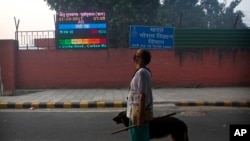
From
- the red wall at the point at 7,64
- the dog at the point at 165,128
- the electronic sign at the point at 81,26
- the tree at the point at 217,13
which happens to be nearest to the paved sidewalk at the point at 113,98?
the red wall at the point at 7,64

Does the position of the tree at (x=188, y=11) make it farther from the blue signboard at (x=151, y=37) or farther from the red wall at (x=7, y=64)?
the red wall at (x=7, y=64)

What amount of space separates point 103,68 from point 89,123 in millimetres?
6127

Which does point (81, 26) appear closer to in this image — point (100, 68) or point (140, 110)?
point (100, 68)

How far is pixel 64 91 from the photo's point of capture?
12531 mm

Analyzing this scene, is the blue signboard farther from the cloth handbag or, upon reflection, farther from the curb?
the cloth handbag

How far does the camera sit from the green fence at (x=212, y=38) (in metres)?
13.3

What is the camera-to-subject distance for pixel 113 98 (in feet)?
34.7

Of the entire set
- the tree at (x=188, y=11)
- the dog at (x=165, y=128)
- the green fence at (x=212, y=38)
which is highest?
the tree at (x=188, y=11)

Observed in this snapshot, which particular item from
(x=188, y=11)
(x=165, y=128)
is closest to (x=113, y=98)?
(x=165, y=128)

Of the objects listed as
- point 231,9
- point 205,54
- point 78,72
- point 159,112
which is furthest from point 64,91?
point 231,9

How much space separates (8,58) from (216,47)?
849cm

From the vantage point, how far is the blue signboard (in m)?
13.0

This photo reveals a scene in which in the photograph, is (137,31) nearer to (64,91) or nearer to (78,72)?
(78,72)

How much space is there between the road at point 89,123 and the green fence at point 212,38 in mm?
4586
